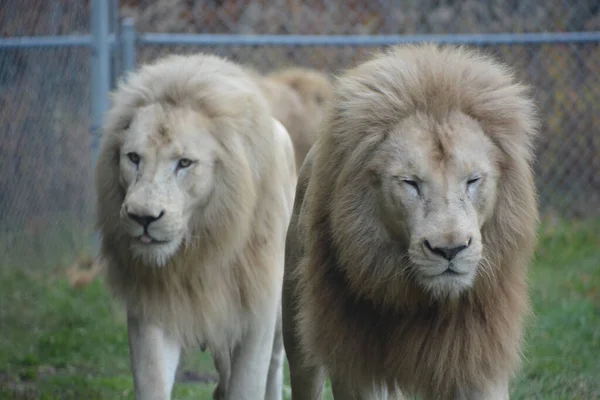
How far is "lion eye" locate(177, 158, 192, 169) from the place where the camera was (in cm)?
429

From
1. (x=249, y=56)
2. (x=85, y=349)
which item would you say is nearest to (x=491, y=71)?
(x=85, y=349)

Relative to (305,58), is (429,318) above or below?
below

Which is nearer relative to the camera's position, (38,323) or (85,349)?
(85,349)

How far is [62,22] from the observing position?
767 centimetres

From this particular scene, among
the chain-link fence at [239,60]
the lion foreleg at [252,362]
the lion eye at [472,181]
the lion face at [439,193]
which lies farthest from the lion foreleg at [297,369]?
the chain-link fence at [239,60]

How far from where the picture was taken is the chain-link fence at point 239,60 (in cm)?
678

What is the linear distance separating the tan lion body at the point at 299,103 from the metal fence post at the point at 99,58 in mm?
1219

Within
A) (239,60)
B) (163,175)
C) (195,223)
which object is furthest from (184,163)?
(239,60)

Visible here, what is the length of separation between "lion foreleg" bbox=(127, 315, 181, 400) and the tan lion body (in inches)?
138

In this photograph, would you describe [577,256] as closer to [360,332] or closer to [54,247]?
[54,247]

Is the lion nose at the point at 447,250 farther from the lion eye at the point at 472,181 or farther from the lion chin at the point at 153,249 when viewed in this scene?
the lion chin at the point at 153,249

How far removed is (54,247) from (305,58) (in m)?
3.01

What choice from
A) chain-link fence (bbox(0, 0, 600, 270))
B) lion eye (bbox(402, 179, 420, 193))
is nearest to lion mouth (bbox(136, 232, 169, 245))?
lion eye (bbox(402, 179, 420, 193))

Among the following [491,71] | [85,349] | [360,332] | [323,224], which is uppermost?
[491,71]
